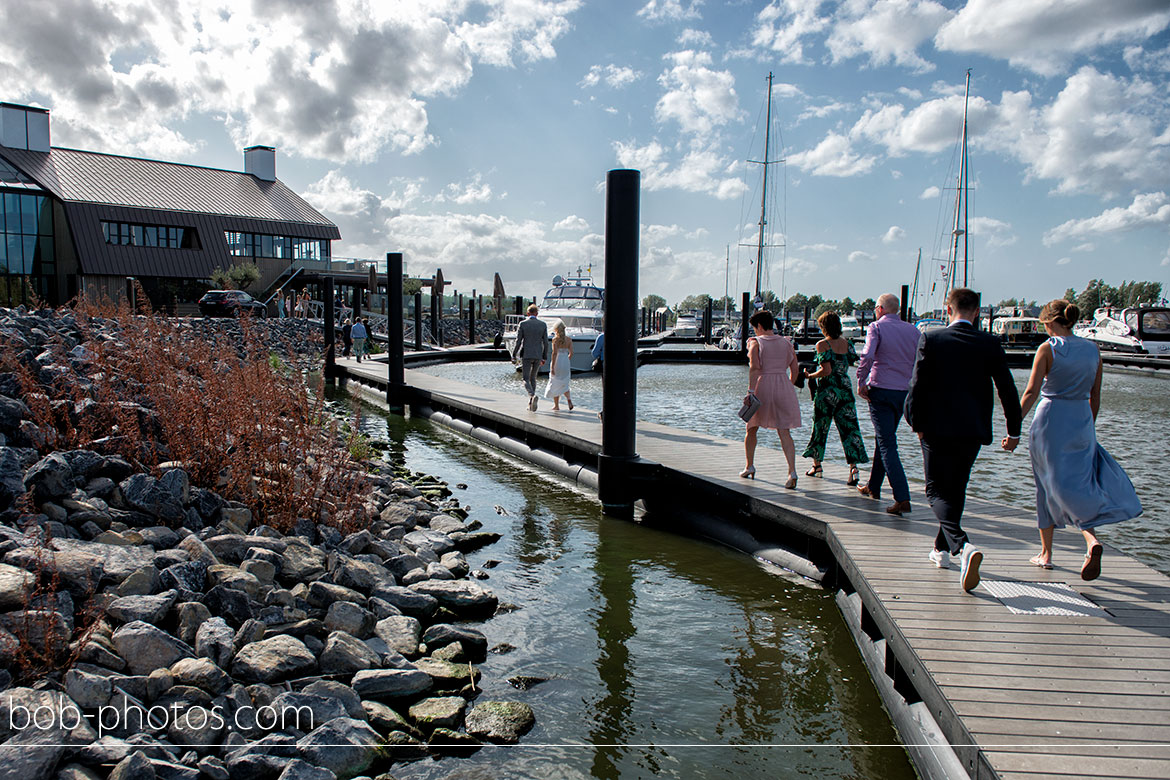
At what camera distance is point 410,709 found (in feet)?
14.0

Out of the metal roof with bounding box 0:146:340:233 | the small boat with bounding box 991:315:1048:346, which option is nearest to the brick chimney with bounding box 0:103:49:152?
the metal roof with bounding box 0:146:340:233

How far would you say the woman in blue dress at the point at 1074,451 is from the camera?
4.61 m

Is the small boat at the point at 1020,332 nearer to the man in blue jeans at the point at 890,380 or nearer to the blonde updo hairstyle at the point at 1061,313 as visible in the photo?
the man in blue jeans at the point at 890,380

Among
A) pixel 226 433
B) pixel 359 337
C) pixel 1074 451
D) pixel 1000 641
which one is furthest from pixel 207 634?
pixel 359 337

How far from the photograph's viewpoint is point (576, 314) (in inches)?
1052

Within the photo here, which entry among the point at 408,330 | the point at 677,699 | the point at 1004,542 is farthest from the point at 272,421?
the point at 408,330

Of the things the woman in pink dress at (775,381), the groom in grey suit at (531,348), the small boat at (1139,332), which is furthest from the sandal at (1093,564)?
the small boat at (1139,332)

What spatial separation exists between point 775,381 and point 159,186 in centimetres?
4945

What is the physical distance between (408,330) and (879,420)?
37.2m

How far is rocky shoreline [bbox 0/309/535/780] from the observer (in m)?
3.49

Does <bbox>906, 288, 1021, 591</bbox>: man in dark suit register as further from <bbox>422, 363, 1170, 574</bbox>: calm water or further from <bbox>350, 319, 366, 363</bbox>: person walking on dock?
<bbox>350, 319, 366, 363</bbox>: person walking on dock

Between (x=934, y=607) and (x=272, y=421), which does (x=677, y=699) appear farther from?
(x=272, y=421)

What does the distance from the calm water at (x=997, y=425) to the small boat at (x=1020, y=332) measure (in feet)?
59.3

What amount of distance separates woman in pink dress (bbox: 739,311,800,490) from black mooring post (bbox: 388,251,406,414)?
1082cm
